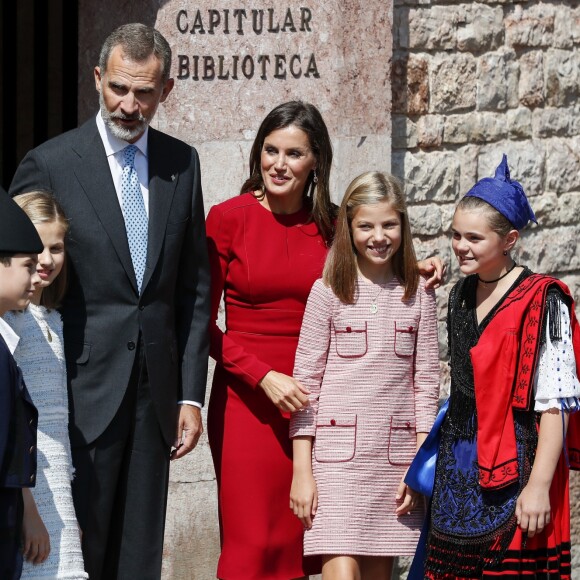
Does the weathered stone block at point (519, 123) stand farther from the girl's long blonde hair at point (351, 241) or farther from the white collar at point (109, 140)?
the white collar at point (109, 140)

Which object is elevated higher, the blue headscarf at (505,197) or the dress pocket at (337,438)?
the blue headscarf at (505,197)

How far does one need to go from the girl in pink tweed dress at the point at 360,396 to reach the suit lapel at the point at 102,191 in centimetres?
70

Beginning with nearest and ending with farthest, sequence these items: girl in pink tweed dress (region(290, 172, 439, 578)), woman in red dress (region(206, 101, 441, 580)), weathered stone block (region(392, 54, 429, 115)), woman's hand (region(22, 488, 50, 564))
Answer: woman's hand (region(22, 488, 50, 564)) → girl in pink tweed dress (region(290, 172, 439, 578)) → woman in red dress (region(206, 101, 441, 580)) → weathered stone block (region(392, 54, 429, 115))

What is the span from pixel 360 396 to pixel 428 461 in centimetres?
31

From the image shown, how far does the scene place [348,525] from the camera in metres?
4.68

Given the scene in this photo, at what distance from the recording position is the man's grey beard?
4.40m

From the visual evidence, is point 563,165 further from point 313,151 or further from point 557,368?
point 557,368

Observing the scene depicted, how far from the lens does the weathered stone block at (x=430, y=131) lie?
639 cm

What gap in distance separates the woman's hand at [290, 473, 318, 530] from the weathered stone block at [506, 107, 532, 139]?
260 cm

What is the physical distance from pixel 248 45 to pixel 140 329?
6.16ft

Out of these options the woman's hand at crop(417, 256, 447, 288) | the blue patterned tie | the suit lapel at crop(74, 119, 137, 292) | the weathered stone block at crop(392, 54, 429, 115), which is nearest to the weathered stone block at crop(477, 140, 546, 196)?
the weathered stone block at crop(392, 54, 429, 115)

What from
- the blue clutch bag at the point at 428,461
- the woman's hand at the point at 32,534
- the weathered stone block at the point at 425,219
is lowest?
the woman's hand at the point at 32,534

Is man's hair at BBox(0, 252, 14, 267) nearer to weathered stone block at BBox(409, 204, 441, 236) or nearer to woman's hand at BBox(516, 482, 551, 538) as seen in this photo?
woman's hand at BBox(516, 482, 551, 538)

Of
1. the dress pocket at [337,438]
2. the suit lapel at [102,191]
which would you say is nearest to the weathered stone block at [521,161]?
the dress pocket at [337,438]
